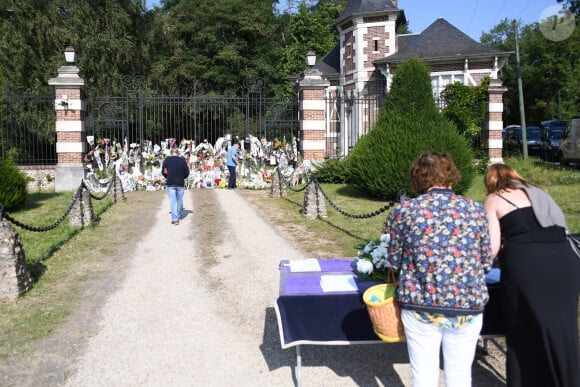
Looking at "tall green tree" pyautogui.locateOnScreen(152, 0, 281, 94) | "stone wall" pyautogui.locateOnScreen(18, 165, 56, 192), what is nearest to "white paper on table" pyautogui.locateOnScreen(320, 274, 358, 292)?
"stone wall" pyautogui.locateOnScreen(18, 165, 56, 192)

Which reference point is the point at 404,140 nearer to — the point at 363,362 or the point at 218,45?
the point at 363,362

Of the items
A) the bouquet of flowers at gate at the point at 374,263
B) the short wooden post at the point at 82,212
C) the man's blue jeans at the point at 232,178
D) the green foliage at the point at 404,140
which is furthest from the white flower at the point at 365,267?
the man's blue jeans at the point at 232,178

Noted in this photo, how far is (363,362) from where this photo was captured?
4590mm

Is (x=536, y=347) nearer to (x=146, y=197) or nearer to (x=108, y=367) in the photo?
(x=108, y=367)

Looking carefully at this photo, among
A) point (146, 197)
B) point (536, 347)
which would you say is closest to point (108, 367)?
point (536, 347)

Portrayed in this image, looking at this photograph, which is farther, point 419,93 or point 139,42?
point 139,42

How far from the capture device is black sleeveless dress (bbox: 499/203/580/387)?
3.40 m

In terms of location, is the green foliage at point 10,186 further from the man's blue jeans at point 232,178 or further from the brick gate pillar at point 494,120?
the brick gate pillar at point 494,120

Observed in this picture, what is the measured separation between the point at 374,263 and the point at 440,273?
3.61ft

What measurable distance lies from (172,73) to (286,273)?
1451 inches

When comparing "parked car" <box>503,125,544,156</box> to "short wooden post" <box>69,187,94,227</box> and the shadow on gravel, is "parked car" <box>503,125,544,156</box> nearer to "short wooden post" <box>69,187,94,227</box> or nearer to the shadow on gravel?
"short wooden post" <box>69,187,94,227</box>

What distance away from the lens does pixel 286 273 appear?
4.79m

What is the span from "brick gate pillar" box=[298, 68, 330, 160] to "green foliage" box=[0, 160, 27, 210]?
9241mm

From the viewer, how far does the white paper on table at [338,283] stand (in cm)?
421
